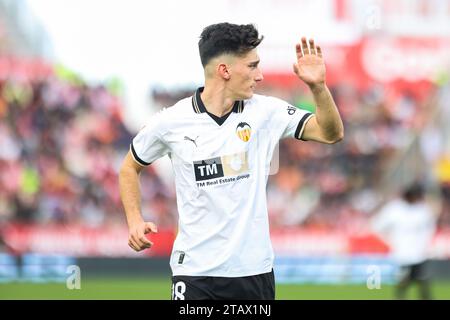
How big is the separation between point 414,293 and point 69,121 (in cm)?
971

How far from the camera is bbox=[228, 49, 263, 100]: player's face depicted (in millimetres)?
6301

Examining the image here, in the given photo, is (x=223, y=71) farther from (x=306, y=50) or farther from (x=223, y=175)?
(x=223, y=175)

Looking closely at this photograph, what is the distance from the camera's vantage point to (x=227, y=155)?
6.19m

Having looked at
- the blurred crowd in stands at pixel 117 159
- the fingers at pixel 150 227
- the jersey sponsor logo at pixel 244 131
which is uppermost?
the blurred crowd in stands at pixel 117 159

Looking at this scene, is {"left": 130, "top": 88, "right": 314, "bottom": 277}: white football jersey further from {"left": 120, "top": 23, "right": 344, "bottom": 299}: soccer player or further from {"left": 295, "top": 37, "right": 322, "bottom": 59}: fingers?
{"left": 295, "top": 37, "right": 322, "bottom": 59}: fingers

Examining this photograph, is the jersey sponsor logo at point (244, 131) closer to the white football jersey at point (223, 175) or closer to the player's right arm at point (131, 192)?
the white football jersey at point (223, 175)

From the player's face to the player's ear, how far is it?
0.03 meters

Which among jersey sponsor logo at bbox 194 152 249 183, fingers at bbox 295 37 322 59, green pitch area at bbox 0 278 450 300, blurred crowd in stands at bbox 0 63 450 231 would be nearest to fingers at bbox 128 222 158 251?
jersey sponsor logo at bbox 194 152 249 183

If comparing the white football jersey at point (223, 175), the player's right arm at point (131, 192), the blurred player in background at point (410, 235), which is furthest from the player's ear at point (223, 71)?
the blurred player in background at point (410, 235)

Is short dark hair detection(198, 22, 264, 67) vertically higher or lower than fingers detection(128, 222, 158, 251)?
higher

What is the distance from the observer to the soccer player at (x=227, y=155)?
6094 millimetres

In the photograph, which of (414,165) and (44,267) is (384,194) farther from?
(44,267)

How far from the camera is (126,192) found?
21.4 ft

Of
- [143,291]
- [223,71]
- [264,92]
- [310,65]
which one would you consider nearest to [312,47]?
[310,65]
